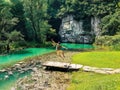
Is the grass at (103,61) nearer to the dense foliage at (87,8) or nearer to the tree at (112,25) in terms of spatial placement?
the tree at (112,25)

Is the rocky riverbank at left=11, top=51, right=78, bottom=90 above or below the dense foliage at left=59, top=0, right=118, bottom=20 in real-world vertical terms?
below

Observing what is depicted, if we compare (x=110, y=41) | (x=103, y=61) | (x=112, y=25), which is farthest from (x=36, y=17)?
(x=103, y=61)

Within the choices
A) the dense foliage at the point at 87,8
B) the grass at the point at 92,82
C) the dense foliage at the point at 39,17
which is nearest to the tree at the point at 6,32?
the dense foliage at the point at 39,17

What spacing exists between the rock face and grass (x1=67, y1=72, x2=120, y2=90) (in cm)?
6474

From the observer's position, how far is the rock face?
93.9 meters

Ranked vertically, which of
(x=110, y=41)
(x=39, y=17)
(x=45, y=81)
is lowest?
(x=110, y=41)

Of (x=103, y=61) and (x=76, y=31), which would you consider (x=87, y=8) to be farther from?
(x=103, y=61)

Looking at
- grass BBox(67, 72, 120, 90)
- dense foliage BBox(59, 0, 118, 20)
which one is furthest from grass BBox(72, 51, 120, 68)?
dense foliage BBox(59, 0, 118, 20)

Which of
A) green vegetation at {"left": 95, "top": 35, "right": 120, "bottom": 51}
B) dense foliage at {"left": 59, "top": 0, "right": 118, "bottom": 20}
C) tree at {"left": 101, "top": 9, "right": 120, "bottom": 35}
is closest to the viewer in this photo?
green vegetation at {"left": 95, "top": 35, "right": 120, "bottom": 51}

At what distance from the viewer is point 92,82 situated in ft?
78.2

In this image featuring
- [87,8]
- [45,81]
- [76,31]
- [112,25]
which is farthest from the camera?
[76,31]

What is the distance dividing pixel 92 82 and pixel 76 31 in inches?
2904

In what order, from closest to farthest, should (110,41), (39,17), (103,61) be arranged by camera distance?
(103,61)
(110,41)
(39,17)

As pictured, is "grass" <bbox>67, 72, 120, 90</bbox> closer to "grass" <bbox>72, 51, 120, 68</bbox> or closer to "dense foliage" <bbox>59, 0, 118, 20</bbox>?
"grass" <bbox>72, 51, 120, 68</bbox>
